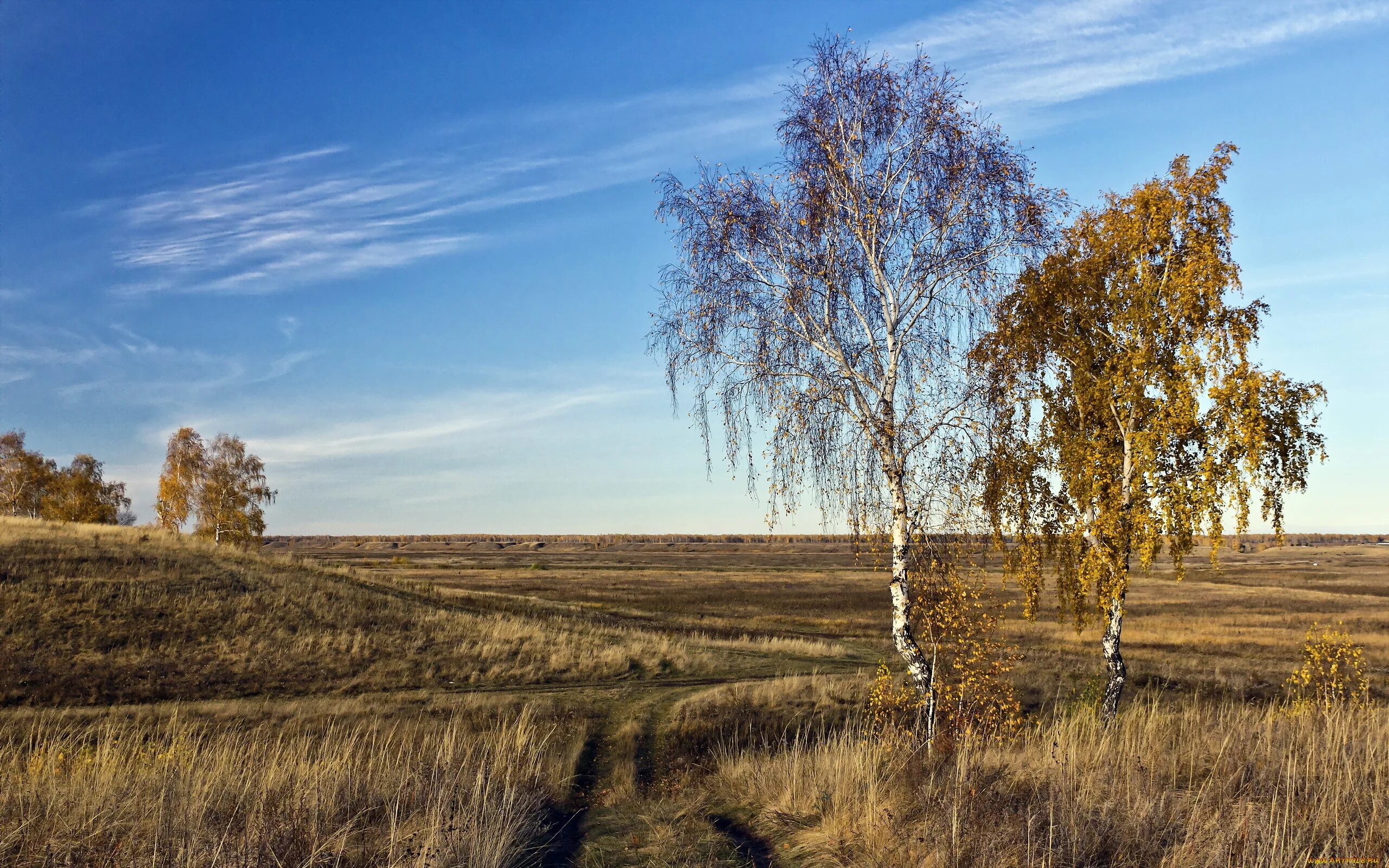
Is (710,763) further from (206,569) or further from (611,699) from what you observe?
(206,569)

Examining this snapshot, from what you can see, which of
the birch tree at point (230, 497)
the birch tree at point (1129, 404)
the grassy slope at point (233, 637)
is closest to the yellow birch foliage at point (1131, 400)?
the birch tree at point (1129, 404)

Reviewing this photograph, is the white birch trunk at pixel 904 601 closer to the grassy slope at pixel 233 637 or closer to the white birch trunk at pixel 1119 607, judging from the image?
the white birch trunk at pixel 1119 607

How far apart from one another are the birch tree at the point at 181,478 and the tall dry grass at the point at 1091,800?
69615 mm

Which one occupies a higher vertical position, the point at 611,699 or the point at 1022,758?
the point at 1022,758

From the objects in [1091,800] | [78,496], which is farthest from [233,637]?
[78,496]

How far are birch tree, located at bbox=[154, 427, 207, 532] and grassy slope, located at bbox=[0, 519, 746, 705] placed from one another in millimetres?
32769

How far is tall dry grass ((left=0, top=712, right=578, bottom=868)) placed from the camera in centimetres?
594

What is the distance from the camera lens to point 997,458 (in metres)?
14.6

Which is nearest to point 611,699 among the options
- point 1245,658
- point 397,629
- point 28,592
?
point 397,629

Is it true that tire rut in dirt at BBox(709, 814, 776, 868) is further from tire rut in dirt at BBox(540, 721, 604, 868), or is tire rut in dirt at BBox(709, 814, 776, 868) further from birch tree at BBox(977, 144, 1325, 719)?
birch tree at BBox(977, 144, 1325, 719)

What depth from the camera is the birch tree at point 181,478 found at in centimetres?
6656

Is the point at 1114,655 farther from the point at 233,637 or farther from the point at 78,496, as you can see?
the point at 78,496

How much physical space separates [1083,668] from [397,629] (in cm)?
2382

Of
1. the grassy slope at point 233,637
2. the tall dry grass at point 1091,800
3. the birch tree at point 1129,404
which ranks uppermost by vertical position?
the birch tree at point 1129,404
